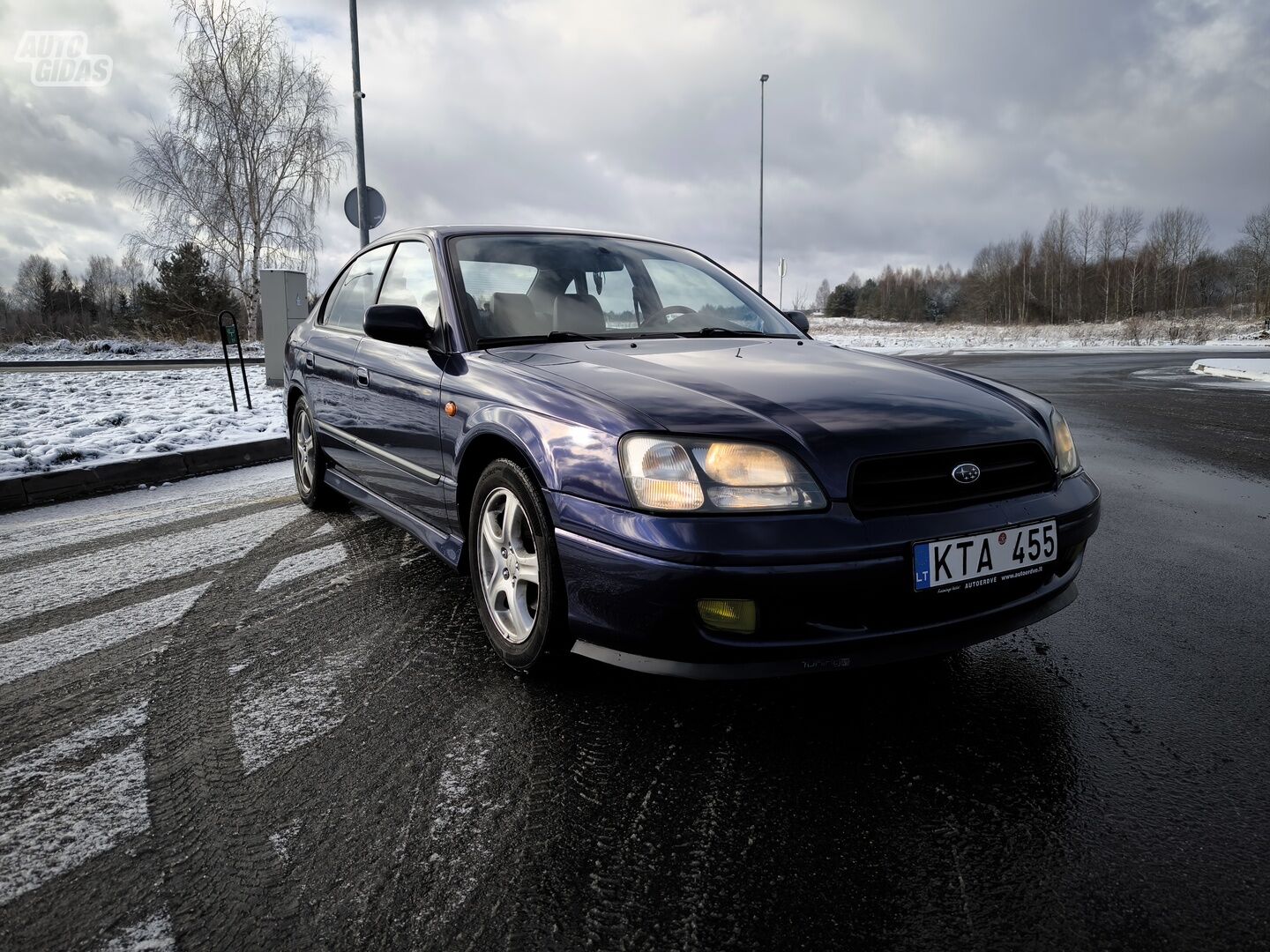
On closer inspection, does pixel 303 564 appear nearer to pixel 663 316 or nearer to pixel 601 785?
pixel 663 316

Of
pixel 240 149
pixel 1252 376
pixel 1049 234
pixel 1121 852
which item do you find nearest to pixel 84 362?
pixel 240 149

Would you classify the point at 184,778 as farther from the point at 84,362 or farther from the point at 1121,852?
the point at 84,362

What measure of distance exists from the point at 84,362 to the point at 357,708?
1977 cm

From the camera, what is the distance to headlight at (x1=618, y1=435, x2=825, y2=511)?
2.01 m

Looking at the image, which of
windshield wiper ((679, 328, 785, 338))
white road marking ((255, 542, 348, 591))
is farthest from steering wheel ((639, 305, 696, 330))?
white road marking ((255, 542, 348, 591))

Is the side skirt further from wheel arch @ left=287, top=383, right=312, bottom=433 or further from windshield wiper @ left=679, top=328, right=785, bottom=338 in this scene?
windshield wiper @ left=679, top=328, right=785, bottom=338

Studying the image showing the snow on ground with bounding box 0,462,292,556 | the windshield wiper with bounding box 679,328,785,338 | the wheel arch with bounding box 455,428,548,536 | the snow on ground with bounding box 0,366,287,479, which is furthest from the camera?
the snow on ground with bounding box 0,366,287,479

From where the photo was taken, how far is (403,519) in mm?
3430

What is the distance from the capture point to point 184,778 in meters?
2.00

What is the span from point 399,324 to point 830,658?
1935 millimetres

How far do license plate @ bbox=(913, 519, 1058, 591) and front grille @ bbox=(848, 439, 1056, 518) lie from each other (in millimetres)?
104

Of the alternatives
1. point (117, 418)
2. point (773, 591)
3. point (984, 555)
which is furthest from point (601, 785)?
point (117, 418)

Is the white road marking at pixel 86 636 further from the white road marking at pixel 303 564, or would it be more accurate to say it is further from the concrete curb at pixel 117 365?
the concrete curb at pixel 117 365

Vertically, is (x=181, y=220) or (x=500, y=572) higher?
(x=181, y=220)
